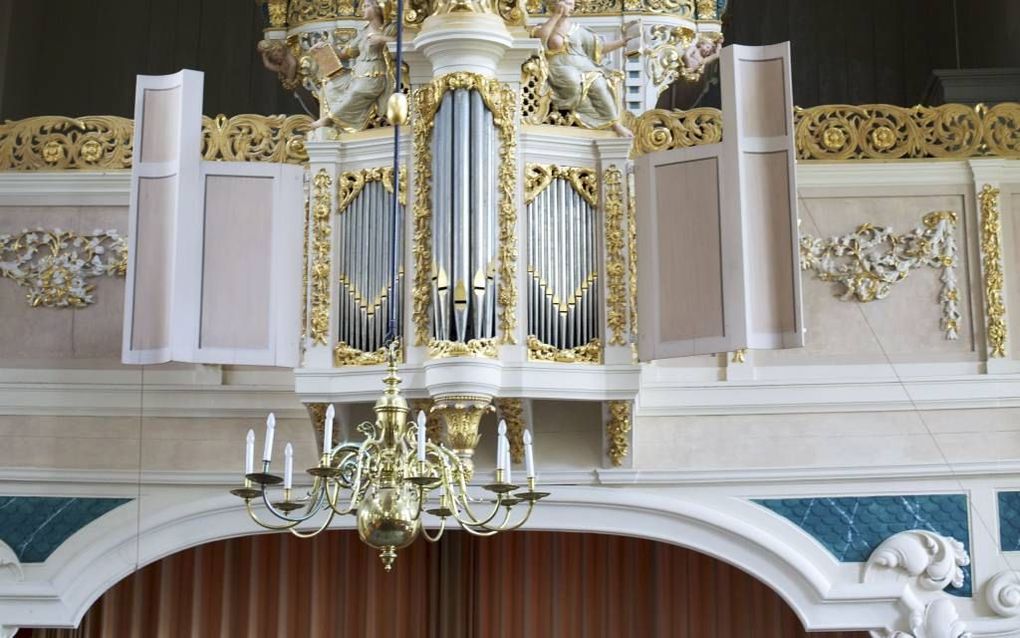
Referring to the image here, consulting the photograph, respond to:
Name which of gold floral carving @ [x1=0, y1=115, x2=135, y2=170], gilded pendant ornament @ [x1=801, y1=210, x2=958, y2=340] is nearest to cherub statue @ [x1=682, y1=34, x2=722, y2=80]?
gilded pendant ornament @ [x1=801, y1=210, x2=958, y2=340]

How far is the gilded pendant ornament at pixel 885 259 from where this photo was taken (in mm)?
10688

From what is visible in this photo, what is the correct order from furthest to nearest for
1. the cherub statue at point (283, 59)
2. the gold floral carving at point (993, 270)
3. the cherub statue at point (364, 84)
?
the cherub statue at point (283, 59)
the gold floral carving at point (993, 270)
the cherub statue at point (364, 84)

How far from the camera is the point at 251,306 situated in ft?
33.5

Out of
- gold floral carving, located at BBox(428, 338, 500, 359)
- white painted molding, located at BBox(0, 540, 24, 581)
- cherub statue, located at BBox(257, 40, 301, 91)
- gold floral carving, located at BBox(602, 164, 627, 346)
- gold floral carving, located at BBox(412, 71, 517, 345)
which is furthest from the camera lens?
cherub statue, located at BBox(257, 40, 301, 91)

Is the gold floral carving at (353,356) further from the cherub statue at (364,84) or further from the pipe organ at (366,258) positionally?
the cherub statue at (364,84)

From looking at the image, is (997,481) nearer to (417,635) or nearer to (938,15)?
(417,635)

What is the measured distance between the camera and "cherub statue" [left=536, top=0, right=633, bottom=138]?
10508 millimetres

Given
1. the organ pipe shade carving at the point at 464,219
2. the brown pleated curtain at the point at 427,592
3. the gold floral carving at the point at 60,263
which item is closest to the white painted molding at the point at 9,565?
the brown pleated curtain at the point at 427,592

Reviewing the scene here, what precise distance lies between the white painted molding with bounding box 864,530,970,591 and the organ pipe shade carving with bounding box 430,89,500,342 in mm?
2638

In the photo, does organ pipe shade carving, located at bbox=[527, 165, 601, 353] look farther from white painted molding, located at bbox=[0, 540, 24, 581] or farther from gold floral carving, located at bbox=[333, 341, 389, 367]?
white painted molding, located at bbox=[0, 540, 24, 581]

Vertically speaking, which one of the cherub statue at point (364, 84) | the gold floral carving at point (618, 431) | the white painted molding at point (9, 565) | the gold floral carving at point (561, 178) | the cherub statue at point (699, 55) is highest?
the cherub statue at point (699, 55)

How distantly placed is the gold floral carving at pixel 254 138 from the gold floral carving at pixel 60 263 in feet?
2.79

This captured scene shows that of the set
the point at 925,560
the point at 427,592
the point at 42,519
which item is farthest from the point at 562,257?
the point at 42,519

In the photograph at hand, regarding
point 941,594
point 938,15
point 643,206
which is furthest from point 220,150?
point 938,15
